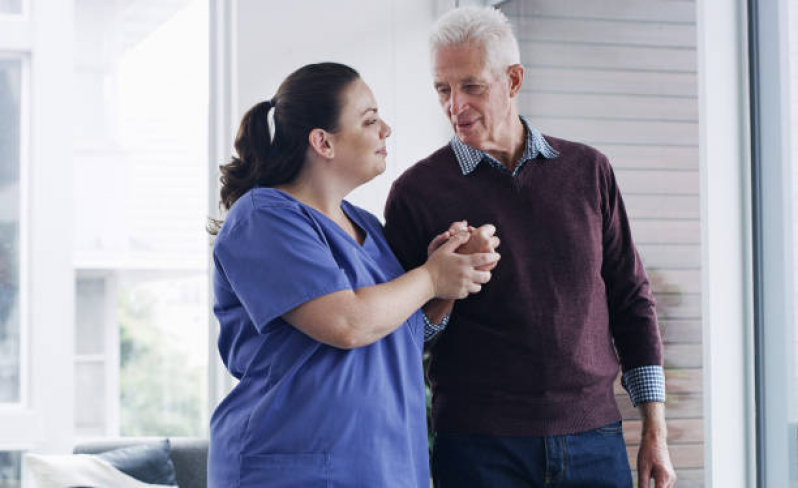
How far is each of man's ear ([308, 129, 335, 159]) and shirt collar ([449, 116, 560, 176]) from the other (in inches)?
11.8

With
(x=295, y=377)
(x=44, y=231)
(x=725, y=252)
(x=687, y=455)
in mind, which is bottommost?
(x=687, y=455)

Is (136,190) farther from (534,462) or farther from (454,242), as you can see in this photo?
(534,462)

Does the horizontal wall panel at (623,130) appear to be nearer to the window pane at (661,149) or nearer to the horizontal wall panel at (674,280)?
the window pane at (661,149)

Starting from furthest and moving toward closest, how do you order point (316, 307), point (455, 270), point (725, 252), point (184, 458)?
point (184, 458), point (725, 252), point (455, 270), point (316, 307)

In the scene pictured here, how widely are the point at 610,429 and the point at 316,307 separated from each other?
65 centimetres

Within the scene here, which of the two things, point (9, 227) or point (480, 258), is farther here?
point (9, 227)

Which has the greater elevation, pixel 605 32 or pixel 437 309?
pixel 605 32

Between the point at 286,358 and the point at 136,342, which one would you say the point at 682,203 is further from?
the point at 136,342

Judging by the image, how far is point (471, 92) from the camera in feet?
5.71

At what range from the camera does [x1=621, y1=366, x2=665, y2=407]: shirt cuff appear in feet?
5.67

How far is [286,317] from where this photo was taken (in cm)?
142

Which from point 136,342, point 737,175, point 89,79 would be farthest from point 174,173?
point 737,175

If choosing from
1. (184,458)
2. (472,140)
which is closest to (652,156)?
(472,140)

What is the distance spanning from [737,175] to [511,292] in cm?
89
